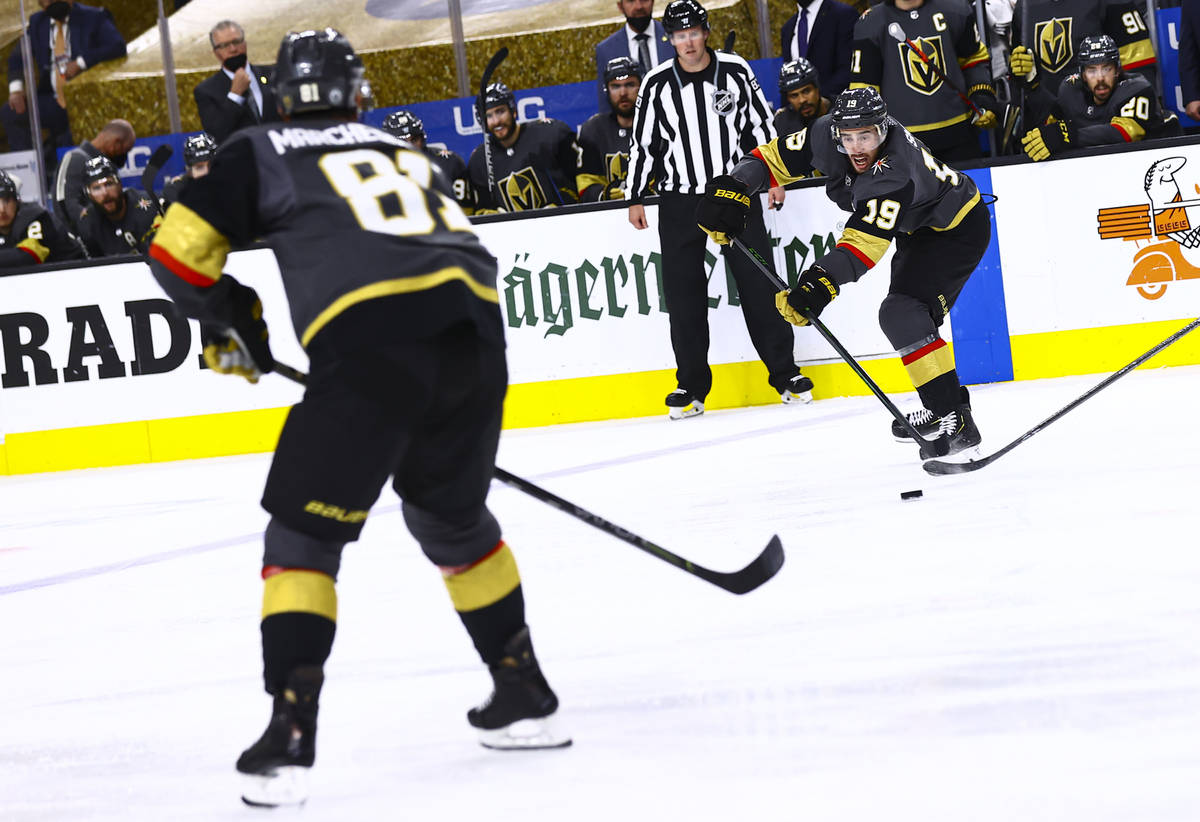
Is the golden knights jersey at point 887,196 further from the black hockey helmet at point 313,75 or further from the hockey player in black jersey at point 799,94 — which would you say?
the black hockey helmet at point 313,75

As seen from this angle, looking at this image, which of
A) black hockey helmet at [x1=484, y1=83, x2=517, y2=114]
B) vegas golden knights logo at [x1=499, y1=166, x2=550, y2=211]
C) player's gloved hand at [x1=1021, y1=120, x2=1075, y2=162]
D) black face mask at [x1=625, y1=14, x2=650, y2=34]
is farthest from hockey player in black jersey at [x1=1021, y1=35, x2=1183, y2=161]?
black hockey helmet at [x1=484, y1=83, x2=517, y2=114]

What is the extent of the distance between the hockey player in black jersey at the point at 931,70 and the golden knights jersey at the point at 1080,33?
0.39 m

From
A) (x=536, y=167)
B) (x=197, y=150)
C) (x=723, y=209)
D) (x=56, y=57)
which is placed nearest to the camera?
(x=723, y=209)

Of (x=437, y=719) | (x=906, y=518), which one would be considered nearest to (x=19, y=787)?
(x=437, y=719)

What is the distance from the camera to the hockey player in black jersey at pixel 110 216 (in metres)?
7.41

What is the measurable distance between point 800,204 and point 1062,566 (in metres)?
3.93

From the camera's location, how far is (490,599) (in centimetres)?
207

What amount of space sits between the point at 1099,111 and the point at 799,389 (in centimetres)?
185

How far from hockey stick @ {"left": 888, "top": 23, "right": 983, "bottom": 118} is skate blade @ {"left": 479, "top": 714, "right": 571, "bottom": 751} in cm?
517

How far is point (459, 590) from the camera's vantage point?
6.86 ft

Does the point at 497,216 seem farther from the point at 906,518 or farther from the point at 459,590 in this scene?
the point at 459,590

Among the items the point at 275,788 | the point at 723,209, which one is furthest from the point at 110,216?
the point at 275,788

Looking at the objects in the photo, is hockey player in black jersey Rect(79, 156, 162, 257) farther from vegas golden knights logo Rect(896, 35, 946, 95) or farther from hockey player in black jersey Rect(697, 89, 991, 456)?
hockey player in black jersey Rect(697, 89, 991, 456)

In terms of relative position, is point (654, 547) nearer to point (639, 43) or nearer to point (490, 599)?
point (490, 599)
